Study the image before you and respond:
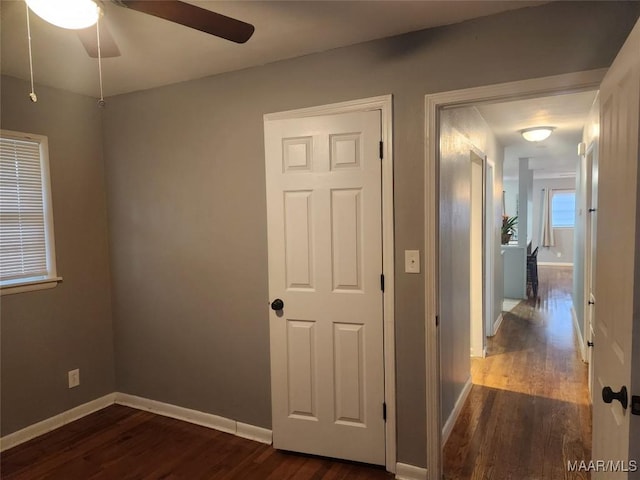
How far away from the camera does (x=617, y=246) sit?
132 cm

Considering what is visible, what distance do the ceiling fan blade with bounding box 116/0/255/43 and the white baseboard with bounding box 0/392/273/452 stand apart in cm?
234

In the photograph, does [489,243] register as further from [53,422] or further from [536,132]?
[53,422]

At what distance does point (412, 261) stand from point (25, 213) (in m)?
2.58

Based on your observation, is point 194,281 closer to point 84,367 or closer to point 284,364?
point 284,364

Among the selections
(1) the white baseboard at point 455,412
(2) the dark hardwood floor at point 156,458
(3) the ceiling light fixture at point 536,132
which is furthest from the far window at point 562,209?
(2) the dark hardwood floor at point 156,458

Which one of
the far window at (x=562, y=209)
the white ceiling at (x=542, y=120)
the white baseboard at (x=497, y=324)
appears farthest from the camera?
the far window at (x=562, y=209)

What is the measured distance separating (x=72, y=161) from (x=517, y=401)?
3.89 m

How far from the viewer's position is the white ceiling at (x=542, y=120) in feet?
11.0

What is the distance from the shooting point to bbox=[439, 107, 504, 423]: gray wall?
2547mm

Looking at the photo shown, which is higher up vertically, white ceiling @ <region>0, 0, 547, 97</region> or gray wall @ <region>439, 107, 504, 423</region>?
white ceiling @ <region>0, 0, 547, 97</region>

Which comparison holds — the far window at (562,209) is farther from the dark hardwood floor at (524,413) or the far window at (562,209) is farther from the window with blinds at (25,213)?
the window with blinds at (25,213)

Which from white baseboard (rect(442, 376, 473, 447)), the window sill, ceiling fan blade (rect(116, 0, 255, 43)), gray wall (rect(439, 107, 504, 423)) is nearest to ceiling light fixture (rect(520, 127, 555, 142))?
gray wall (rect(439, 107, 504, 423))

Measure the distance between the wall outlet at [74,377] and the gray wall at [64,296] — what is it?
3cm

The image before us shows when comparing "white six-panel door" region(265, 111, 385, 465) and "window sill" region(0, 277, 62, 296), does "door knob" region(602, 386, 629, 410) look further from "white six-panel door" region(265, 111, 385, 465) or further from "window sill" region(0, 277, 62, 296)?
"window sill" region(0, 277, 62, 296)
